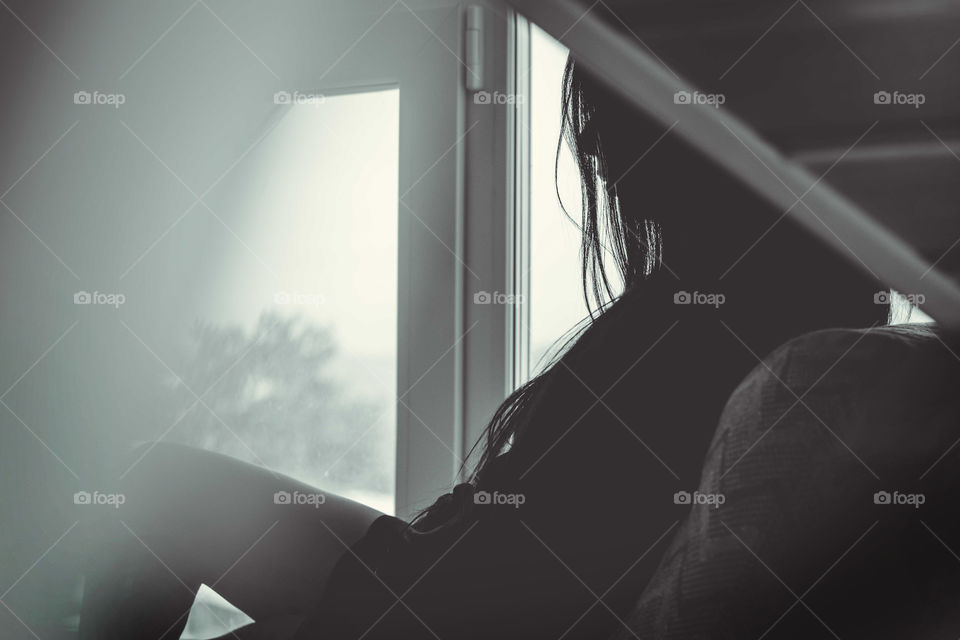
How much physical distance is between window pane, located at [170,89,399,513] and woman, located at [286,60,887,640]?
1.04 ft

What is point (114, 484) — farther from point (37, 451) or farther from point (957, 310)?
point (957, 310)

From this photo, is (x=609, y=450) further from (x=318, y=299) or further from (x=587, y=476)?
(x=318, y=299)

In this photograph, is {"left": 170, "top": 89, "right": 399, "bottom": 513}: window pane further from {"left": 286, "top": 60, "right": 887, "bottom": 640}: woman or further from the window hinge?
{"left": 286, "top": 60, "right": 887, "bottom": 640}: woman

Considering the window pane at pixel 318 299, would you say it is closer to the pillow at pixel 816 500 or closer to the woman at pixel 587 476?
the woman at pixel 587 476

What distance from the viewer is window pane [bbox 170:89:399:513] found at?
0.93 m

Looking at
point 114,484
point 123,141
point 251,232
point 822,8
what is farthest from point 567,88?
point 114,484

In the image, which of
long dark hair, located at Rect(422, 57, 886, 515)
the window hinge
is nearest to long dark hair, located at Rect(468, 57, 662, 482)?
long dark hair, located at Rect(422, 57, 886, 515)

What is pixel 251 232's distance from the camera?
94 cm

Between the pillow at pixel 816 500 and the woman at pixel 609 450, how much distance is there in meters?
0.08

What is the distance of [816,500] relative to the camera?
401mm

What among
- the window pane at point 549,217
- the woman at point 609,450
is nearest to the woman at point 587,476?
the woman at point 609,450

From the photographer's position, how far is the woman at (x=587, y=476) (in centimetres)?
54

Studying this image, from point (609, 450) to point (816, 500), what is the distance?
0.18 m

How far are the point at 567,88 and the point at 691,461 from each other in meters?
0.50
